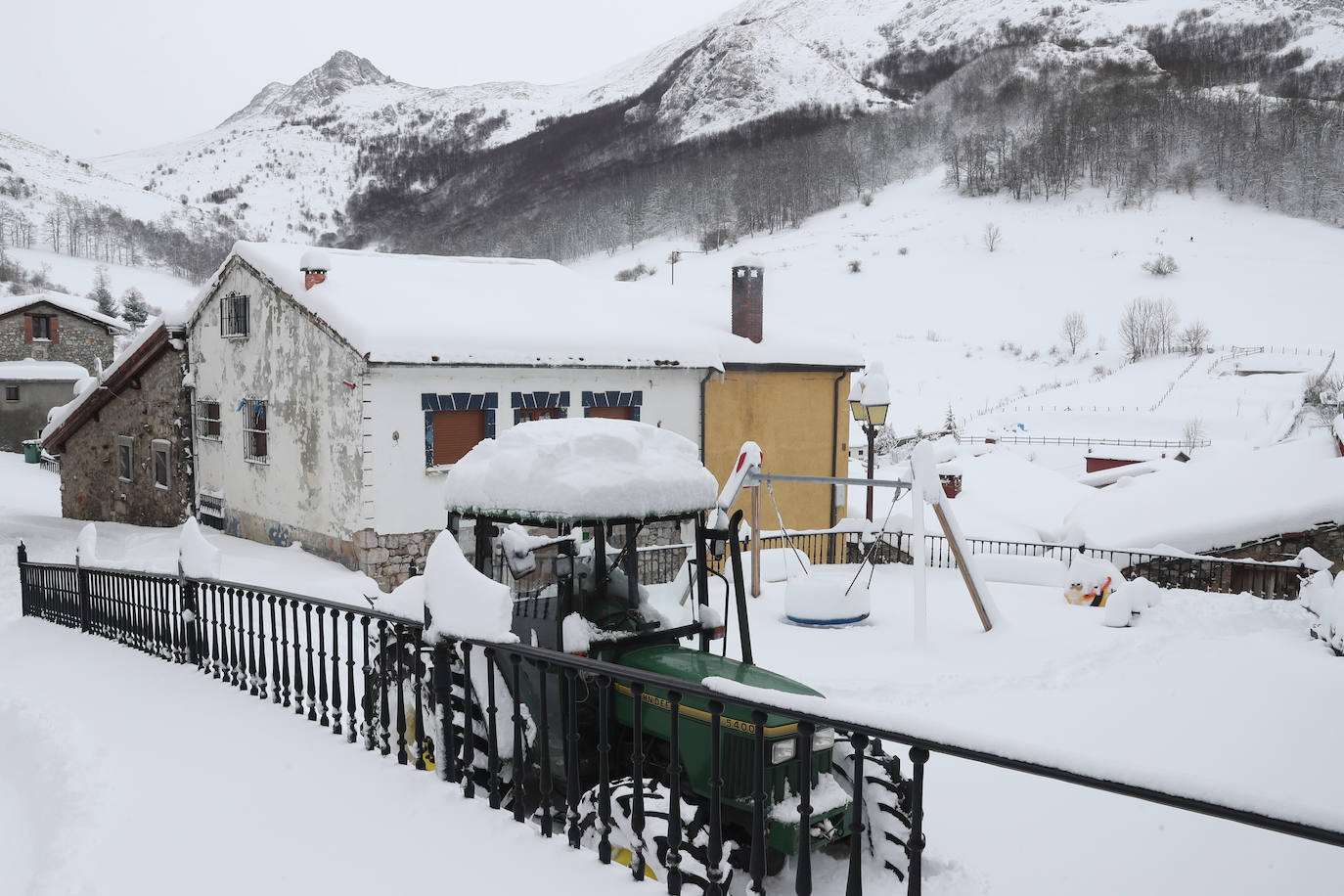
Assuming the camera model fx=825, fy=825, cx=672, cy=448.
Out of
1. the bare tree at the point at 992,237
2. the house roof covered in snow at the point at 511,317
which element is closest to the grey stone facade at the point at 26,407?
the house roof covered in snow at the point at 511,317

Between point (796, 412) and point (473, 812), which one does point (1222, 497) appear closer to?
point (796, 412)

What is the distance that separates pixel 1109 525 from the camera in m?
17.4

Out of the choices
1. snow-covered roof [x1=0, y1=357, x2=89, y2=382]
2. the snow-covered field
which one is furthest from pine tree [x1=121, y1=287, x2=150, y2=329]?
the snow-covered field

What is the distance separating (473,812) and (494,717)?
1.50 feet

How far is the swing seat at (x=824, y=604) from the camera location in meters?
10.9

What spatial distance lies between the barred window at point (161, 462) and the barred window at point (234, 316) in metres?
3.53

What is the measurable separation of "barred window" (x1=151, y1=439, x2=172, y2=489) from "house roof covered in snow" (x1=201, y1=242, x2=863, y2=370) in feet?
12.4

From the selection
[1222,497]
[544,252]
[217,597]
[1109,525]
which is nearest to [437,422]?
[217,597]

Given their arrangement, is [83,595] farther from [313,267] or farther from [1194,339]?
[1194,339]

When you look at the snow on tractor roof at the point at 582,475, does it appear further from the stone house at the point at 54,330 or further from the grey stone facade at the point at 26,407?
the grey stone facade at the point at 26,407

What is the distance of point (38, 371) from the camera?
33312 millimetres

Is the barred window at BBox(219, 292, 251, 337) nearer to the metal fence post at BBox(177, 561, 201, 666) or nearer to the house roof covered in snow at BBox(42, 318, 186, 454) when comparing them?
the house roof covered in snow at BBox(42, 318, 186, 454)

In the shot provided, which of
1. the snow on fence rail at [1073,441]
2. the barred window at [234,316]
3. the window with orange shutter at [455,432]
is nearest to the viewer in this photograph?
the window with orange shutter at [455,432]

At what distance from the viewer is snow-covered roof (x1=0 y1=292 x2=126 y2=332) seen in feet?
111
